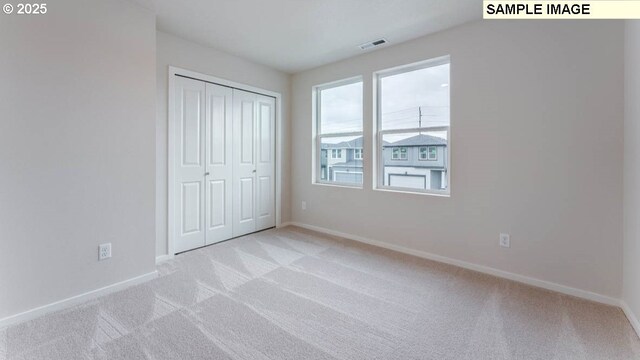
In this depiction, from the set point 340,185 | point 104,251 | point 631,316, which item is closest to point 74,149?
point 104,251

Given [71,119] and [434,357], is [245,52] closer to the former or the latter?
[71,119]

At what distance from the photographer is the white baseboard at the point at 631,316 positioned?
176 centimetres

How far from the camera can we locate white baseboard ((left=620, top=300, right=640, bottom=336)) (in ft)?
5.77

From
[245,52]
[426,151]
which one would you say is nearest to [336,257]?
[426,151]

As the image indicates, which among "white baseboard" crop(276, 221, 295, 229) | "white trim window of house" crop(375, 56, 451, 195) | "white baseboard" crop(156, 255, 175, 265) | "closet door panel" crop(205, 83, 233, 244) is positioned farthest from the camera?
"white baseboard" crop(276, 221, 295, 229)

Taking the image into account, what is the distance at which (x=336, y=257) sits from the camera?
3074 millimetres

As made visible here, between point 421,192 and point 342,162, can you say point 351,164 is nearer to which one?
point 342,162

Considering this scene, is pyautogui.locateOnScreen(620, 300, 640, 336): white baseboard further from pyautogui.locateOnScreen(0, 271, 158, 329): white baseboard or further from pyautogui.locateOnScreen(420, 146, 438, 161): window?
pyautogui.locateOnScreen(0, 271, 158, 329): white baseboard

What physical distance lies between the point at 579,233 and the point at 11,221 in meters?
4.10

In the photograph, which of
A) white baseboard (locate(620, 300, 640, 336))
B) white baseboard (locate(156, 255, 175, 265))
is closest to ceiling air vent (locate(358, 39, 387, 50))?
white baseboard (locate(620, 300, 640, 336))

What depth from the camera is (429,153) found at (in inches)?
123

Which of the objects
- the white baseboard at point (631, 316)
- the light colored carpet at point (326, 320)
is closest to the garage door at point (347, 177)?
the light colored carpet at point (326, 320)

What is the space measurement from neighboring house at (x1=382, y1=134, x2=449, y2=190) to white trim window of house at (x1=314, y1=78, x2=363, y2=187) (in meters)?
0.45

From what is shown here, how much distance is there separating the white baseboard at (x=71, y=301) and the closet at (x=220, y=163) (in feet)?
2.19
